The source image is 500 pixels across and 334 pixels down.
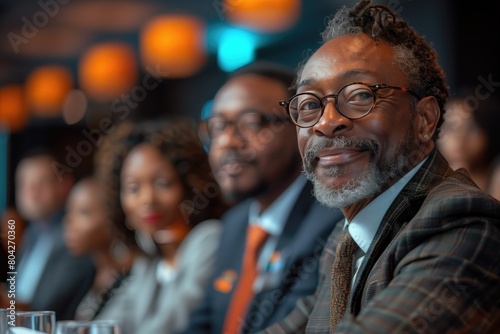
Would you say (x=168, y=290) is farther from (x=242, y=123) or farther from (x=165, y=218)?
(x=242, y=123)

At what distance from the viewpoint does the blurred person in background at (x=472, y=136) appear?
228cm

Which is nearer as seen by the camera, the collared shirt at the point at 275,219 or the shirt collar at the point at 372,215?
the shirt collar at the point at 372,215

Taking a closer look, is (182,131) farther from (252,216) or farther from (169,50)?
(169,50)

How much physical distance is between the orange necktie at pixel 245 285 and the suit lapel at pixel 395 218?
888mm

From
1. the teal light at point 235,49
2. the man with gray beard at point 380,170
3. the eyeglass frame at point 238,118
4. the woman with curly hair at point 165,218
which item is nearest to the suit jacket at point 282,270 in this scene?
the woman with curly hair at point 165,218

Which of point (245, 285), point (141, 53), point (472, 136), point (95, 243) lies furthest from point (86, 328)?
point (141, 53)

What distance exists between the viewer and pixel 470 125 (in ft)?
7.61

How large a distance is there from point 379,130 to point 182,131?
137 centimetres

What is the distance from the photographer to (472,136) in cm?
231

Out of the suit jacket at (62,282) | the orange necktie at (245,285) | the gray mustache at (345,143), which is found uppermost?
the gray mustache at (345,143)

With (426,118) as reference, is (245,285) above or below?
below

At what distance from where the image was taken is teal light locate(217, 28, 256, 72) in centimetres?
283

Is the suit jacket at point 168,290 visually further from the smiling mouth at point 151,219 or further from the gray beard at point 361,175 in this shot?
the gray beard at point 361,175

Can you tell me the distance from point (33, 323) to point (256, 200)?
0.96 meters
